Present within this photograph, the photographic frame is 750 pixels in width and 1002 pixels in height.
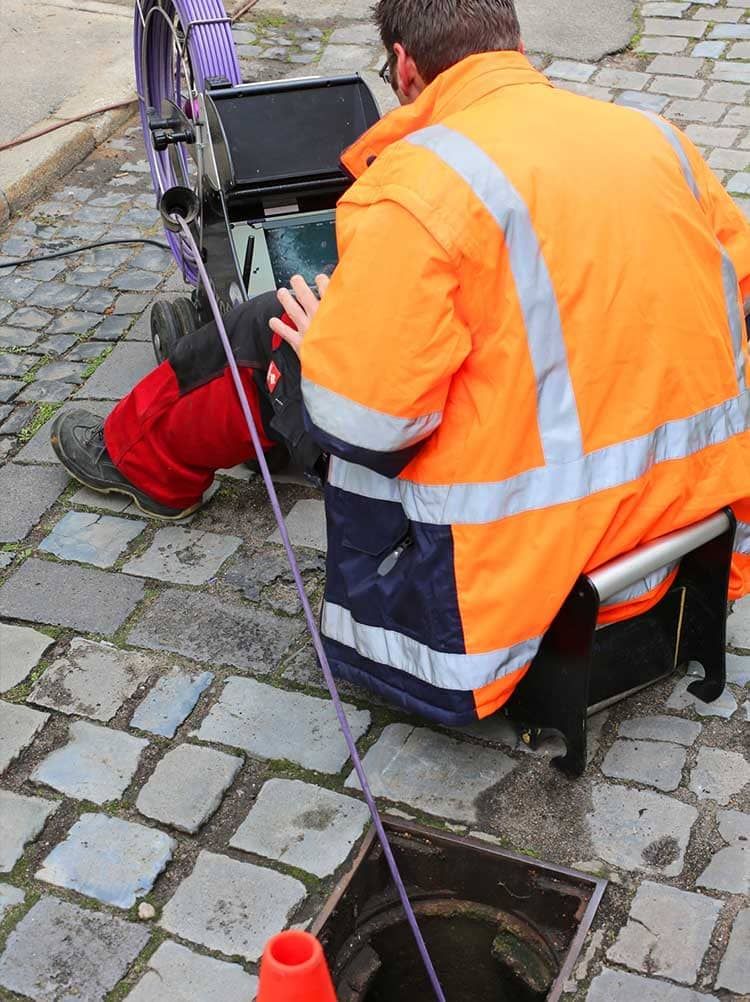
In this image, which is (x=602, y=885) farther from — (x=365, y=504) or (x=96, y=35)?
(x=96, y=35)

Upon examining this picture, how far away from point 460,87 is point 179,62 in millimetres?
2042

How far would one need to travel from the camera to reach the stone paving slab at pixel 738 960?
2.57m

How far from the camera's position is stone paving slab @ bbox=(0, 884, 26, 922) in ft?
9.16

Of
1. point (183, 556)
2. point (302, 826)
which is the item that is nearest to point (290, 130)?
point (183, 556)

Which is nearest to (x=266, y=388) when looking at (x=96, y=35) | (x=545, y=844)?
(x=545, y=844)

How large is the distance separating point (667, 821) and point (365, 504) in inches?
39.5

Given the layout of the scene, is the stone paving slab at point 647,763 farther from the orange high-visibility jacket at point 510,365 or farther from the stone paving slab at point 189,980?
the stone paving slab at point 189,980

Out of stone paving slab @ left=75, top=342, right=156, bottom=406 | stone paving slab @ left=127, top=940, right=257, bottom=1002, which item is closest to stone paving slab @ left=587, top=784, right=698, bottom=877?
stone paving slab @ left=127, top=940, right=257, bottom=1002

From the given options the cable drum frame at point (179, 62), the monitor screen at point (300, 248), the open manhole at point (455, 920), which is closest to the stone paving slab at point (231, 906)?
the open manhole at point (455, 920)

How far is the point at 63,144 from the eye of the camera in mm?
6223

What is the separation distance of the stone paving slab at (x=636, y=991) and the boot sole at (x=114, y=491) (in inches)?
77.3

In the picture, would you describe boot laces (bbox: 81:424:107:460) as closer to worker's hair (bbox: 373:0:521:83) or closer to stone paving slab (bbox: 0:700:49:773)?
stone paving slab (bbox: 0:700:49:773)

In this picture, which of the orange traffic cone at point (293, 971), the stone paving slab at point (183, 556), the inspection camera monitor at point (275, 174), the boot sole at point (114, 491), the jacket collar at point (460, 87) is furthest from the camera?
the boot sole at point (114, 491)

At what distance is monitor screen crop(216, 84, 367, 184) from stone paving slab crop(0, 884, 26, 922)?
212cm
